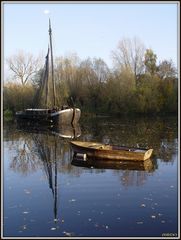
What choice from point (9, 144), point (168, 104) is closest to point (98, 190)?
point (9, 144)

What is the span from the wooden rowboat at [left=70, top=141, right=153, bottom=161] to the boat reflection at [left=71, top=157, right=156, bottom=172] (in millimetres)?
241

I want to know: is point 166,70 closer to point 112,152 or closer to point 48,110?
point 48,110

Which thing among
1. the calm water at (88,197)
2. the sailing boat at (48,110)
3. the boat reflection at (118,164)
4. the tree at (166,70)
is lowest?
the calm water at (88,197)

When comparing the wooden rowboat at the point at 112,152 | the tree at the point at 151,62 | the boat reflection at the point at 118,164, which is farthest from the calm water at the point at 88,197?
the tree at the point at 151,62

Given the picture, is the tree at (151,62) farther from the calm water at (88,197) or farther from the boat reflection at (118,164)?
the boat reflection at (118,164)

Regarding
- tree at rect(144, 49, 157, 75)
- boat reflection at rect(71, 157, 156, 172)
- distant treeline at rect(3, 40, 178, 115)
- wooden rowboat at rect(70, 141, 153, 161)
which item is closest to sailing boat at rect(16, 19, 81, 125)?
distant treeline at rect(3, 40, 178, 115)

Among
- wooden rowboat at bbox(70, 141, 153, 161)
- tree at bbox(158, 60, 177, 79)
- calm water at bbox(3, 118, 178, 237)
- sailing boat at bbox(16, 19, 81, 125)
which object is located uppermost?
tree at bbox(158, 60, 177, 79)

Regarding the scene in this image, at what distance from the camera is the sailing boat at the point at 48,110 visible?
44.4 metres

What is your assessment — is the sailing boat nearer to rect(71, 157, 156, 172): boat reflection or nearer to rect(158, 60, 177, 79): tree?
rect(158, 60, 177, 79): tree

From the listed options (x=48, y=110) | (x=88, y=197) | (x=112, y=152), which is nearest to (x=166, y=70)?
(x=48, y=110)

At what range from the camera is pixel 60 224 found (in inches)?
421

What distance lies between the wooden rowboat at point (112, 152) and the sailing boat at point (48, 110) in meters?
24.1

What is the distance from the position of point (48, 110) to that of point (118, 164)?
28.4m

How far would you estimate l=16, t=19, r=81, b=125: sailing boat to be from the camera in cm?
4441
